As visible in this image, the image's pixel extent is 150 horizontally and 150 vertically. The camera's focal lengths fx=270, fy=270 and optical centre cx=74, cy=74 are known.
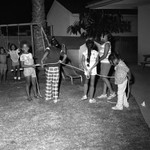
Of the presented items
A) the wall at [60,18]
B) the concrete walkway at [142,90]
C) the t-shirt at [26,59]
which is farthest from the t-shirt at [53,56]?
the wall at [60,18]

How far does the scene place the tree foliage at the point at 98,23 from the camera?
52.7 ft

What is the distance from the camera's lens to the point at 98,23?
16234mm

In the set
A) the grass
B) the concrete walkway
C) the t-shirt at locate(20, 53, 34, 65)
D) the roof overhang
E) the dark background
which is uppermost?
the dark background

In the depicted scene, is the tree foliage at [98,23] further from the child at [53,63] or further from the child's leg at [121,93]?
the child's leg at [121,93]

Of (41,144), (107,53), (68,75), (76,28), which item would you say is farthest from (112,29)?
(41,144)

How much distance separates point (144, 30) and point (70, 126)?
31.6 feet

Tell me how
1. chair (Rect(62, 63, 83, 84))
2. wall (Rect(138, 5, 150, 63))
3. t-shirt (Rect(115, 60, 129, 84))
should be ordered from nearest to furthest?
t-shirt (Rect(115, 60, 129, 84)) < chair (Rect(62, 63, 83, 84)) < wall (Rect(138, 5, 150, 63))

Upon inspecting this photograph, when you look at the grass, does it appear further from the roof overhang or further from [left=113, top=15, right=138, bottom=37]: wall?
[left=113, top=15, right=138, bottom=37]: wall

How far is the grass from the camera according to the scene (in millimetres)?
4391

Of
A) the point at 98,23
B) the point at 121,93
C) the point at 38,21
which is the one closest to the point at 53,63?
the point at 121,93

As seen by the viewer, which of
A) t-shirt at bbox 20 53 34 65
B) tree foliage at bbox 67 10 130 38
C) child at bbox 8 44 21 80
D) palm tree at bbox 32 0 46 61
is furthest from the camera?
tree foliage at bbox 67 10 130 38

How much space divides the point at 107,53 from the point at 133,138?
2839 mm

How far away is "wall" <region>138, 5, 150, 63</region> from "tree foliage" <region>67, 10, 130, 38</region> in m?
2.61

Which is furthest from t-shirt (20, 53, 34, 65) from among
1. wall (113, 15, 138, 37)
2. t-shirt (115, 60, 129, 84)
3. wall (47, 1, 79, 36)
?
wall (113, 15, 138, 37)
